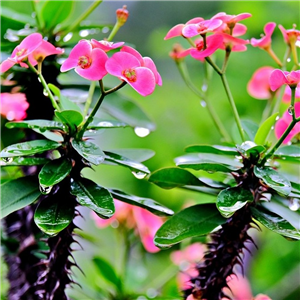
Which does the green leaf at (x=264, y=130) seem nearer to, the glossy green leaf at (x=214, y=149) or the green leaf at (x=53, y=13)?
the glossy green leaf at (x=214, y=149)

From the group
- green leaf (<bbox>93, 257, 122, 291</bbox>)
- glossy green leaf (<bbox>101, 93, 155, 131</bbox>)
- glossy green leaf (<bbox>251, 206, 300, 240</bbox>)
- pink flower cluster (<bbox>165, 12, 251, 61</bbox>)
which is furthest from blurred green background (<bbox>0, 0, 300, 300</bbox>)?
pink flower cluster (<bbox>165, 12, 251, 61</bbox>)

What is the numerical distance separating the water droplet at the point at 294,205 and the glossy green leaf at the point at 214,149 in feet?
0.38

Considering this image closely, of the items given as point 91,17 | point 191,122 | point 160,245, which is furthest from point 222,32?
point 91,17

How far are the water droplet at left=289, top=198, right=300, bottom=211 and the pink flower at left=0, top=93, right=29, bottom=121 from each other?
0.44m

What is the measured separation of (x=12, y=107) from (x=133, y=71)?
0.30 meters

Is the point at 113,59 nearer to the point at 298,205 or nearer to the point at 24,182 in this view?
the point at 24,182

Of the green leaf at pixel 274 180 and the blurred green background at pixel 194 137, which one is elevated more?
the green leaf at pixel 274 180

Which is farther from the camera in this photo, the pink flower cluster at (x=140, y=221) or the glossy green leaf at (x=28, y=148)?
the pink flower cluster at (x=140, y=221)

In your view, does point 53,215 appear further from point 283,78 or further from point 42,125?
point 283,78

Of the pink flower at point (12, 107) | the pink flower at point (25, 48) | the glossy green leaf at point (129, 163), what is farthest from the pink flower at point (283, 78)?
the pink flower at point (12, 107)

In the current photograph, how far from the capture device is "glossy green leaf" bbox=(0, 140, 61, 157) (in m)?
0.57

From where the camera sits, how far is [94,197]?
58 cm

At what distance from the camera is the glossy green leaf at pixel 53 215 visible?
0.55m

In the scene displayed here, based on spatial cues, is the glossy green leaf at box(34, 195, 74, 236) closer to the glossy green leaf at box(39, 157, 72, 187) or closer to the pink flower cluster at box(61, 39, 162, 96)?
the glossy green leaf at box(39, 157, 72, 187)
